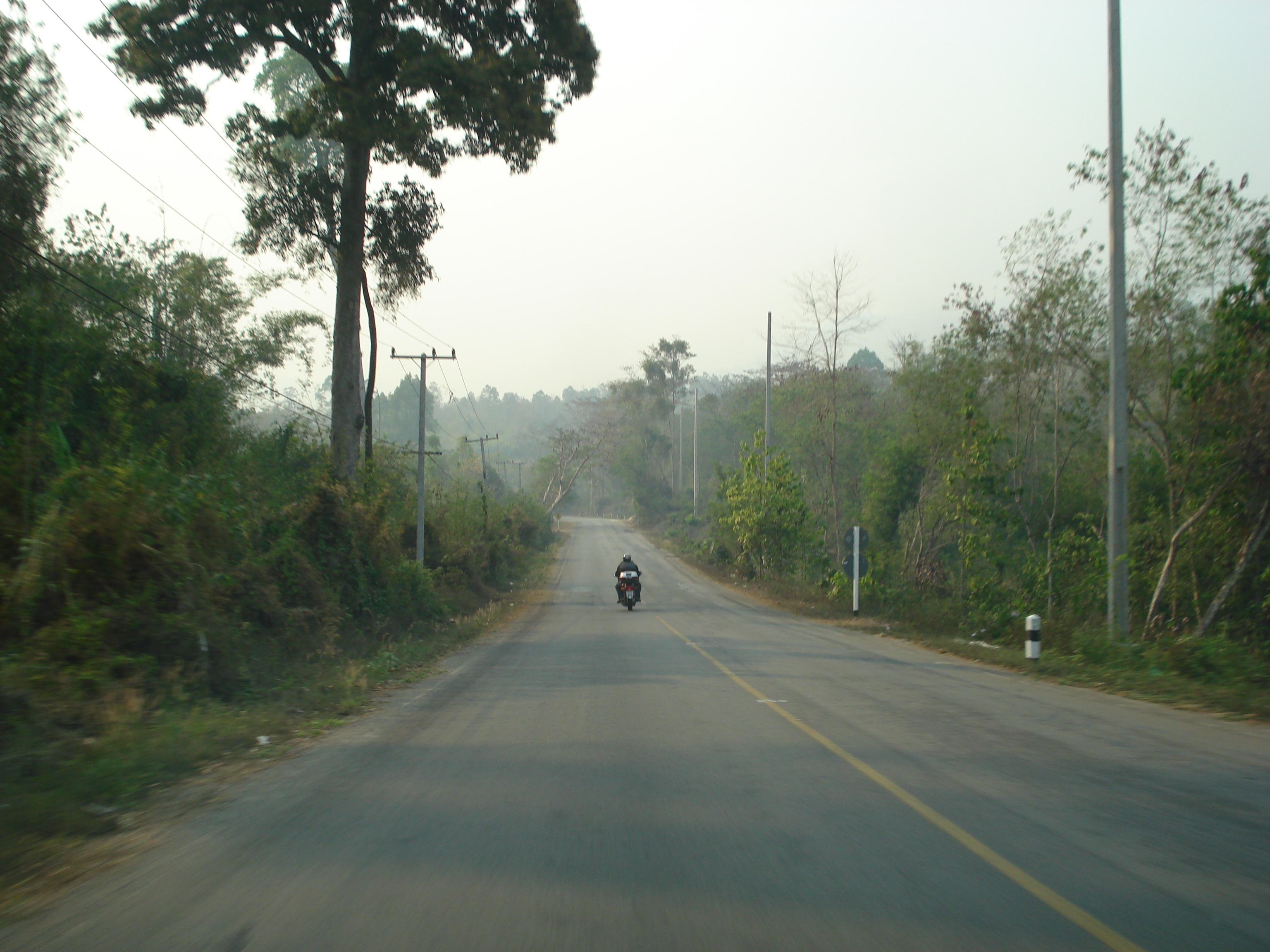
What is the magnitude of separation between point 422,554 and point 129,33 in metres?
16.9

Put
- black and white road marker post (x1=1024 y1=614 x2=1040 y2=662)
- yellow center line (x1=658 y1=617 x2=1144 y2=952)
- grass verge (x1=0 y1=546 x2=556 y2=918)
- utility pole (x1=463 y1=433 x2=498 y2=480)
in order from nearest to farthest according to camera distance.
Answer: yellow center line (x1=658 y1=617 x2=1144 y2=952) → grass verge (x1=0 y1=546 x2=556 y2=918) → black and white road marker post (x1=1024 y1=614 x2=1040 y2=662) → utility pole (x1=463 y1=433 x2=498 y2=480)

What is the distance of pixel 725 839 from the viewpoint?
559 centimetres

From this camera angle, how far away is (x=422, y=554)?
30.8 meters

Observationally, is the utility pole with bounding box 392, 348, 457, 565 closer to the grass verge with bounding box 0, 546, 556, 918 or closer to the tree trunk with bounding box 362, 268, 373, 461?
the tree trunk with bounding box 362, 268, 373, 461

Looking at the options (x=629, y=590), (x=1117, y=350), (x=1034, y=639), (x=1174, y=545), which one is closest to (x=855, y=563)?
(x=629, y=590)

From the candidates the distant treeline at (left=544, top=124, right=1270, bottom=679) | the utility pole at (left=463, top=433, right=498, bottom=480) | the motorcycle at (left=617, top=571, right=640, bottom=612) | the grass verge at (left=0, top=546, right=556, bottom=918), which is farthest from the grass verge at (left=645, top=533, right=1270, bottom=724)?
the utility pole at (left=463, top=433, right=498, bottom=480)

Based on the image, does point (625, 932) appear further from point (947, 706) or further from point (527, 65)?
point (527, 65)

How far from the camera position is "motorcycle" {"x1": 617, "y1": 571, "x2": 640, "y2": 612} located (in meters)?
31.1

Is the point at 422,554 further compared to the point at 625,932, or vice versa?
the point at 422,554

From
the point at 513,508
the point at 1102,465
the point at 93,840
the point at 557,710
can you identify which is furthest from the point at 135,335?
the point at 513,508

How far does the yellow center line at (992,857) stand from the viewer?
4.11 meters

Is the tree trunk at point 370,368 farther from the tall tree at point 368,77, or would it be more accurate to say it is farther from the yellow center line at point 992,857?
the yellow center line at point 992,857

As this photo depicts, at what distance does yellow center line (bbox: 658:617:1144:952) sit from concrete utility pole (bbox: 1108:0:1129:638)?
26.5 feet

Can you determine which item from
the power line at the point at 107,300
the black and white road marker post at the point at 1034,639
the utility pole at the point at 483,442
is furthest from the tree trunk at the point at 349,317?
the utility pole at the point at 483,442
